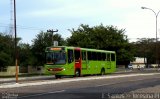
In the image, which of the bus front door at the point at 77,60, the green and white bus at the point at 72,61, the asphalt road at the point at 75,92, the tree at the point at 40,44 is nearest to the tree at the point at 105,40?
the tree at the point at 40,44

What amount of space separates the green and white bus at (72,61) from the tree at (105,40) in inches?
1495

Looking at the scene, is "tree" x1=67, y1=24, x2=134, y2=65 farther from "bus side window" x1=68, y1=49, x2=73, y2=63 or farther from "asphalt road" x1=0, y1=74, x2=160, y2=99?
"asphalt road" x1=0, y1=74, x2=160, y2=99

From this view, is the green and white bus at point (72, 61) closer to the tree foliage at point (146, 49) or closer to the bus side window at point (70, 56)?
the bus side window at point (70, 56)

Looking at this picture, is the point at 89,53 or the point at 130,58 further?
the point at 130,58

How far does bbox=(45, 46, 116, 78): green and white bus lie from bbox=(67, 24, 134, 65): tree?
38.0 meters

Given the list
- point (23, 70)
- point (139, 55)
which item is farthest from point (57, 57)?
point (139, 55)

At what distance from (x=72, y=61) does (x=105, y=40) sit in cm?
4717

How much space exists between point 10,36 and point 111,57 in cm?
3924

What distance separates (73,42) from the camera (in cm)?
9231

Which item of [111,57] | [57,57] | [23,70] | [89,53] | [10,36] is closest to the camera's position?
[57,57]

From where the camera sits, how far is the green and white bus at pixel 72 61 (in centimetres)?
4381

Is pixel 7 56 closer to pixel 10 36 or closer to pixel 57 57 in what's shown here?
pixel 10 36

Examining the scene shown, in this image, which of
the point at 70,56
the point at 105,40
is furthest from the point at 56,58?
the point at 105,40

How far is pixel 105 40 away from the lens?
91500 millimetres
